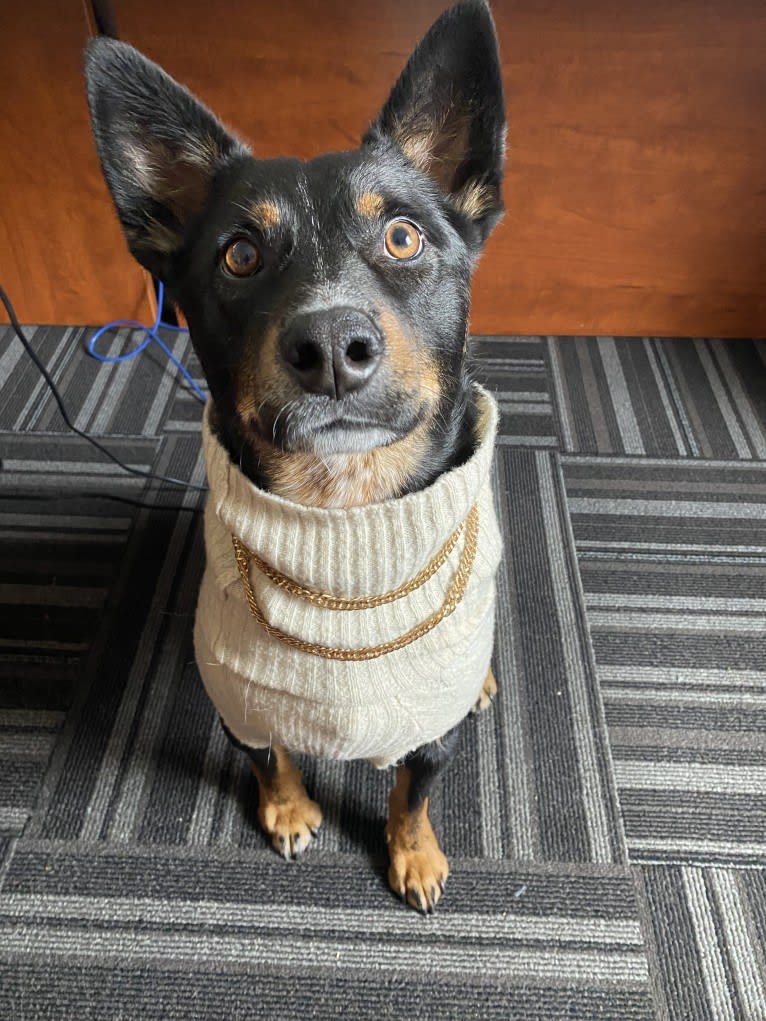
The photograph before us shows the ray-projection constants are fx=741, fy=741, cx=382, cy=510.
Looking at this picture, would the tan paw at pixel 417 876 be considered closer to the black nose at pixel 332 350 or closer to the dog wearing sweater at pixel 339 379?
the dog wearing sweater at pixel 339 379

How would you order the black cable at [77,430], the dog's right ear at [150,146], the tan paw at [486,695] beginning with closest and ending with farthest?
the dog's right ear at [150,146] < the tan paw at [486,695] < the black cable at [77,430]

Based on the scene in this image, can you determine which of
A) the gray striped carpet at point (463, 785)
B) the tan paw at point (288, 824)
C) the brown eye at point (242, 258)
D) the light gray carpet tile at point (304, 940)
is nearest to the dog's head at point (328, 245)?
the brown eye at point (242, 258)

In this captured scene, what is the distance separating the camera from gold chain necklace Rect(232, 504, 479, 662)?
41.1 inches

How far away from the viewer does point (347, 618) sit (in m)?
1.05

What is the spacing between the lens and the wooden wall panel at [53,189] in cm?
210

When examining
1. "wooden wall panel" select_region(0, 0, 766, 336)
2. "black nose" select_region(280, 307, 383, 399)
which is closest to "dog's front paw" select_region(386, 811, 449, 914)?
"black nose" select_region(280, 307, 383, 399)

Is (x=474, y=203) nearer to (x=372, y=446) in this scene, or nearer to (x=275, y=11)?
(x=372, y=446)

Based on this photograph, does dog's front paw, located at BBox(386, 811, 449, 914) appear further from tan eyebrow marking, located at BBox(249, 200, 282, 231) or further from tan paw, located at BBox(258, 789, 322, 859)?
tan eyebrow marking, located at BBox(249, 200, 282, 231)

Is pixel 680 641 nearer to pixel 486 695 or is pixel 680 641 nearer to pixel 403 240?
pixel 486 695

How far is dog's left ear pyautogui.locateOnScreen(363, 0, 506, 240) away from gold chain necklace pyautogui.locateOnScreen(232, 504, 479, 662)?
518 millimetres

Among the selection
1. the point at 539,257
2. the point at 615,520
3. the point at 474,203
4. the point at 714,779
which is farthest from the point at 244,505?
the point at 539,257

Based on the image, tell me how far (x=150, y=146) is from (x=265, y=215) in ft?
0.76

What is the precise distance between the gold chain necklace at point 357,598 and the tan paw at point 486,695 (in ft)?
2.07

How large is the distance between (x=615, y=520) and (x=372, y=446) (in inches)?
51.4
